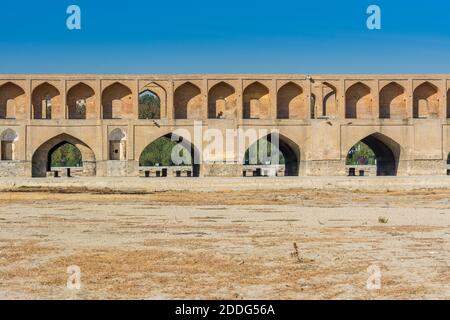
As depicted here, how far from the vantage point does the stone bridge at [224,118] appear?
3300 cm

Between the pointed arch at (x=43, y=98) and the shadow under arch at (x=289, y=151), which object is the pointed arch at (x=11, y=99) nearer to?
the pointed arch at (x=43, y=98)

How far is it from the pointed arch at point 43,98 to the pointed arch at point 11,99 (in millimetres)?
651

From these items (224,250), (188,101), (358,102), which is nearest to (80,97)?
(188,101)

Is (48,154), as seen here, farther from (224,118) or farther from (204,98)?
(224,118)

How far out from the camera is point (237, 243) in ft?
34.6

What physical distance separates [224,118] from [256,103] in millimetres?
2341

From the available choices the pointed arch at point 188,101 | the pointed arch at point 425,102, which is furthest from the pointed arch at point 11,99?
the pointed arch at point 425,102

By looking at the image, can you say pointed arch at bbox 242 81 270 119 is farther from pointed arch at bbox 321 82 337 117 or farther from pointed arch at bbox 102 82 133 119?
pointed arch at bbox 102 82 133 119

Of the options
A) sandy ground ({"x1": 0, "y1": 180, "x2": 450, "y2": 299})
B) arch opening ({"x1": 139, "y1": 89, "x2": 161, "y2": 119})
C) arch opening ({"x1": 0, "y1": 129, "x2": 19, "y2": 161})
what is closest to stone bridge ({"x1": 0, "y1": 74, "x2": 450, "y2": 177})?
arch opening ({"x1": 0, "y1": 129, "x2": 19, "y2": 161})

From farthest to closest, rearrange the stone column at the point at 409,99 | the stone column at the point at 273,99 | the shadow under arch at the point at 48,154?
the stone column at the point at 409,99 < the shadow under arch at the point at 48,154 < the stone column at the point at 273,99

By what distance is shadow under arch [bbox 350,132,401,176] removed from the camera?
34.4m

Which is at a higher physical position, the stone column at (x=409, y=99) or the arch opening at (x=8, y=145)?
the stone column at (x=409, y=99)

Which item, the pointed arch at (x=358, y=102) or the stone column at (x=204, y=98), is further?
the pointed arch at (x=358, y=102)
